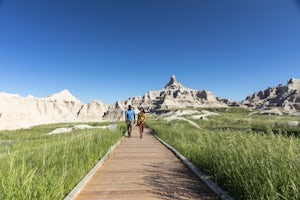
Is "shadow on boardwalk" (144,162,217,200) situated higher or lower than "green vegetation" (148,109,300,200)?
lower

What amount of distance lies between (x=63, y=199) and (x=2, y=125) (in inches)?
2648

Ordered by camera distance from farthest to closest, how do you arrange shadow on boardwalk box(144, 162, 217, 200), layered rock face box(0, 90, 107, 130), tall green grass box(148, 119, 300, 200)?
layered rock face box(0, 90, 107, 130) < shadow on boardwalk box(144, 162, 217, 200) < tall green grass box(148, 119, 300, 200)

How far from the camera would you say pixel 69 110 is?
13038cm

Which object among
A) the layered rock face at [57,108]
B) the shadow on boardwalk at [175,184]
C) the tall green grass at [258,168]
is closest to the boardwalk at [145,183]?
the shadow on boardwalk at [175,184]

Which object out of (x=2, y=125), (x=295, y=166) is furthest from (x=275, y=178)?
(x=2, y=125)

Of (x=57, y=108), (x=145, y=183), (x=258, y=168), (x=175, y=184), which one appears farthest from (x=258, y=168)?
(x=57, y=108)

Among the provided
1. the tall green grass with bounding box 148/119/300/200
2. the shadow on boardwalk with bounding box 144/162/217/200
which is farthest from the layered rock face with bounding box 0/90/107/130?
the tall green grass with bounding box 148/119/300/200

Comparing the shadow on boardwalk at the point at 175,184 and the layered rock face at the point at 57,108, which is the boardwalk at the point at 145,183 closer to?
the shadow on boardwalk at the point at 175,184

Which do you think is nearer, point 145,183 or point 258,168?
point 258,168

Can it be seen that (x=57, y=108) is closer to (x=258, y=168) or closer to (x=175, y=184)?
(x=175, y=184)

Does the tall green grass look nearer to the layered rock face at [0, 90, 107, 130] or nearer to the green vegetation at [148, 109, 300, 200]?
the green vegetation at [148, 109, 300, 200]

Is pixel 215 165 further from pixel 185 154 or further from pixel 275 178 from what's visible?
pixel 185 154

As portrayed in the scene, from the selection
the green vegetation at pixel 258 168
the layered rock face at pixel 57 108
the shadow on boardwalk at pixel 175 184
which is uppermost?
the layered rock face at pixel 57 108

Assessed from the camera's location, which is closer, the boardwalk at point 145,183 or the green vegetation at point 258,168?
the green vegetation at point 258,168
